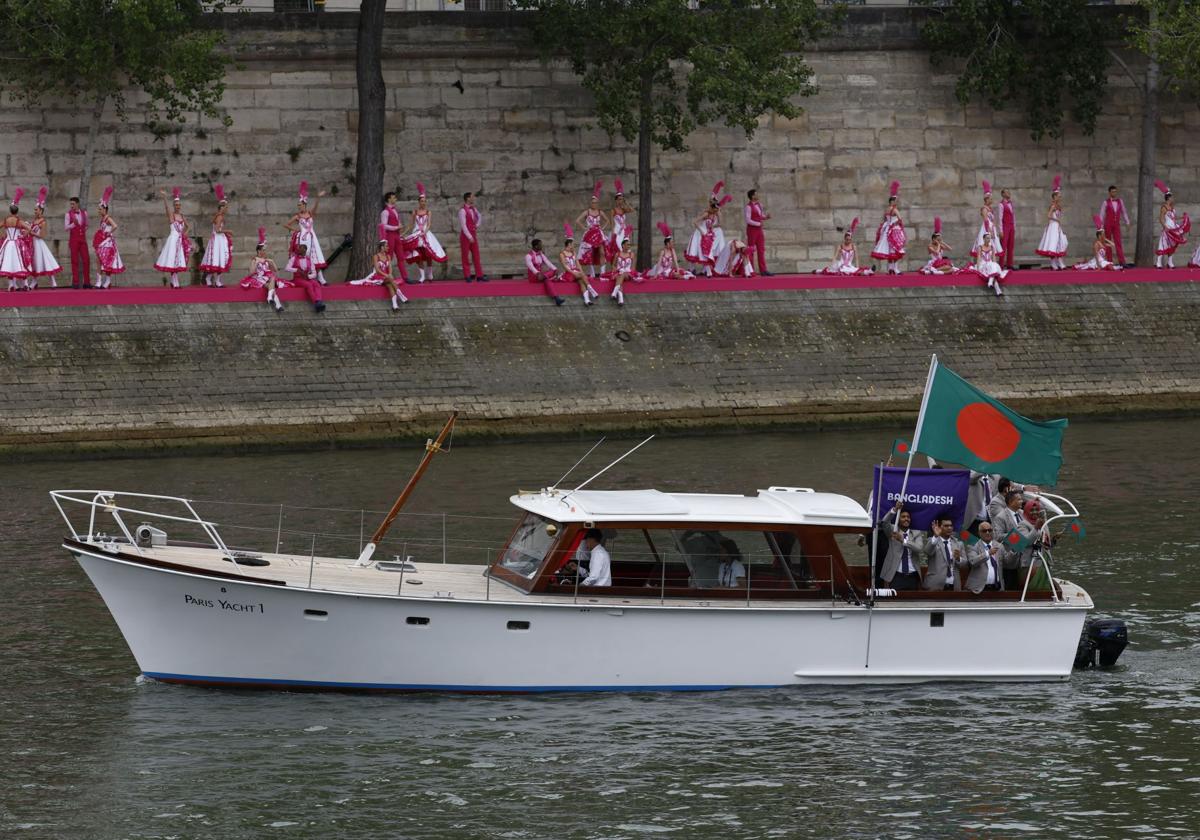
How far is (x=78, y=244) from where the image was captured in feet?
108

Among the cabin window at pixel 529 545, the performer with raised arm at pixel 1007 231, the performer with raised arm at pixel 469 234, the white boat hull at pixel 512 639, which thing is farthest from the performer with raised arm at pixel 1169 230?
the cabin window at pixel 529 545

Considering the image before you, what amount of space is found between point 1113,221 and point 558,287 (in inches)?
450

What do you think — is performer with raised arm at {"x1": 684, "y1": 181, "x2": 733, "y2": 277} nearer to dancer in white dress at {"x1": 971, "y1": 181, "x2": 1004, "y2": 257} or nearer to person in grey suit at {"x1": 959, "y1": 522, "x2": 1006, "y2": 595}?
dancer in white dress at {"x1": 971, "y1": 181, "x2": 1004, "y2": 257}

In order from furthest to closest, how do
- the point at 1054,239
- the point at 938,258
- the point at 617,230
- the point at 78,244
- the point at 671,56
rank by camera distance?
the point at 1054,239 → the point at 938,258 → the point at 671,56 → the point at 617,230 → the point at 78,244

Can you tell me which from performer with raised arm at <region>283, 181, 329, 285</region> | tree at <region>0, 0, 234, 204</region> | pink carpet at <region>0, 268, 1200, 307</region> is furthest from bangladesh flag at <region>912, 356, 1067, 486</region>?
tree at <region>0, 0, 234, 204</region>

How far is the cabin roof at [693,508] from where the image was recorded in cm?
1628

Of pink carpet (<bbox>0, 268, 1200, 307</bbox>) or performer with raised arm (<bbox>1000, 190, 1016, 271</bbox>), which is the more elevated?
performer with raised arm (<bbox>1000, 190, 1016, 271</bbox>)

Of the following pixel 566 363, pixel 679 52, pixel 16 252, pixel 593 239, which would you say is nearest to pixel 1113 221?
pixel 679 52

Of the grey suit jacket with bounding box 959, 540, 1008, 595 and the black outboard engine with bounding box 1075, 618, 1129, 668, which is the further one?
the black outboard engine with bounding box 1075, 618, 1129, 668

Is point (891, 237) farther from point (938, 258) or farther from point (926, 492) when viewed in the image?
point (926, 492)

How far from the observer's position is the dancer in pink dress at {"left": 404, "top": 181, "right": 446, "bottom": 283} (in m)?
33.9

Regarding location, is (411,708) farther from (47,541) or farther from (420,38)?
(420,38)

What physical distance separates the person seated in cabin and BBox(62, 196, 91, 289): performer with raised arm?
19.0 metres

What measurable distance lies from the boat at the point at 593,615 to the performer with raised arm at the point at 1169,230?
73.8 ft
